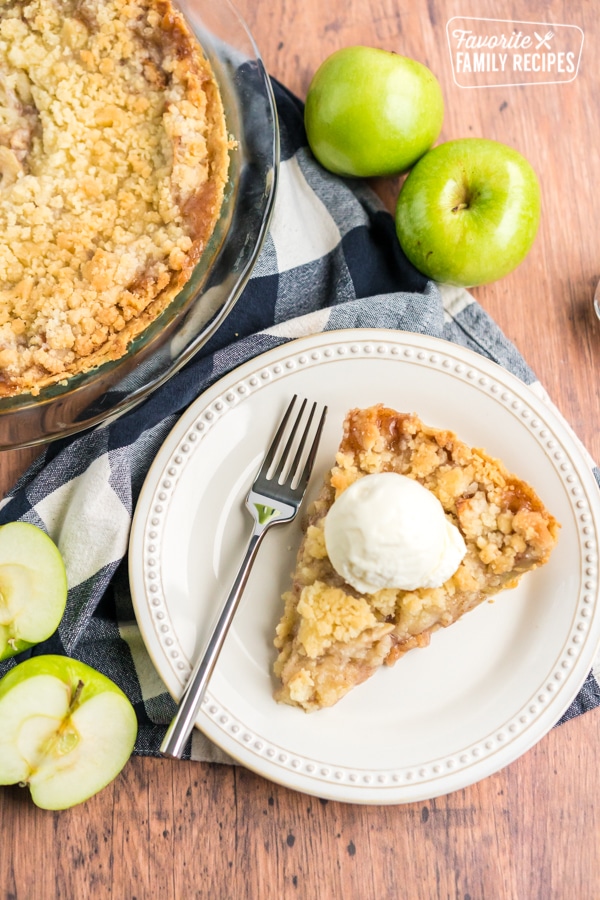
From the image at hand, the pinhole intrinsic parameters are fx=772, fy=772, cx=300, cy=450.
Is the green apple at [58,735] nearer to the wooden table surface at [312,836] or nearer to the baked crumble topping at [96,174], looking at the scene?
→ the wooden table surface at [312,836]

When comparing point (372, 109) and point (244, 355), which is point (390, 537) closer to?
point (244, 355)

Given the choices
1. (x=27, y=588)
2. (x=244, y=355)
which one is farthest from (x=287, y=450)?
(x=27, y=588)

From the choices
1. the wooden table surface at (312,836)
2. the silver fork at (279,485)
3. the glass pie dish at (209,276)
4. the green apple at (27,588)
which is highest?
the glass pie dish at (209,276)

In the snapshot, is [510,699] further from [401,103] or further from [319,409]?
[401,103]

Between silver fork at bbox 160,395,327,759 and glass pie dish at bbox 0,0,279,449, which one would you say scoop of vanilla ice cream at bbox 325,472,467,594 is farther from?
glass pie dish at bbox 0,0,279,449

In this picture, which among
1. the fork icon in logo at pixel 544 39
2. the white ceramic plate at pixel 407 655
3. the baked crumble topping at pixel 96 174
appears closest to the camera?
the baked crumble topping at pixel 96 174

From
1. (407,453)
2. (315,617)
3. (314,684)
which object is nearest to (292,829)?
(314,684)

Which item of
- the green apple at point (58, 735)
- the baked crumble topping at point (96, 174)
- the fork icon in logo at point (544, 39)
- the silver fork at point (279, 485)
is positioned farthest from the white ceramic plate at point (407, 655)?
the fork icon in logo at point (544, 39)
